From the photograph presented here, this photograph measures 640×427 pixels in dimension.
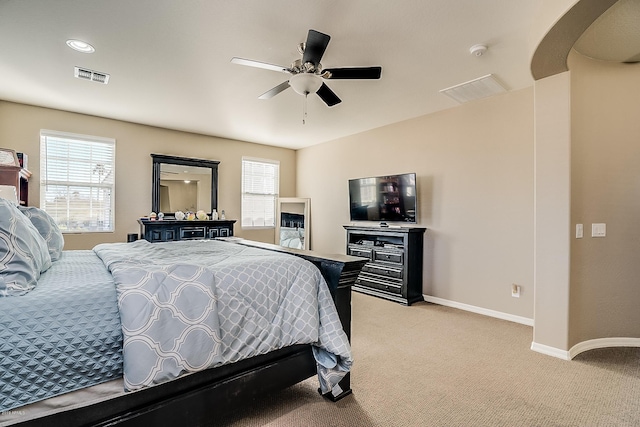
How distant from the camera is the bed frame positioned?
4.00 ft

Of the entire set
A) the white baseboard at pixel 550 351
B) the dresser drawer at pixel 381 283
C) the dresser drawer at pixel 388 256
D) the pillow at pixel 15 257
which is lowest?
the white baseboard at pixel 550 351

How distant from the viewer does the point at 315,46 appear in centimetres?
221

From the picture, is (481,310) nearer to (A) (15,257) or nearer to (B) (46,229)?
(A) (15,257)

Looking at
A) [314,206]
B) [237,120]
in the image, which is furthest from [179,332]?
[314,206]

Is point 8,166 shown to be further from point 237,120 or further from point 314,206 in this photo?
point 314,206

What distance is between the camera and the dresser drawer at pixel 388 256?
4288 mm

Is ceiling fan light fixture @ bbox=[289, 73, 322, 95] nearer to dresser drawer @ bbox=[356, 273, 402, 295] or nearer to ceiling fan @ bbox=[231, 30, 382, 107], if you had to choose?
ceiling fan @ bbox=[231, 30, 382, 107]

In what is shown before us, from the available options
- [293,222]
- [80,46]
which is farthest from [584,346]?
[80,46]

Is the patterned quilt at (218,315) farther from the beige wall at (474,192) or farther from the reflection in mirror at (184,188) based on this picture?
the reflection in mirror at (184,188)

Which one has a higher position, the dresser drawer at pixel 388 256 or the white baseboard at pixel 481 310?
the dresser drawer at pixel 388 256

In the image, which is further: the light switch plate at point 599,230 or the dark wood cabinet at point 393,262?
the dark wood cabinet at point 393,262

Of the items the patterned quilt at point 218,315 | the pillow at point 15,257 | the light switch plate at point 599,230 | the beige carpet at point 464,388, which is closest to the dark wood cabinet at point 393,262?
the beige carpet at point 464,388

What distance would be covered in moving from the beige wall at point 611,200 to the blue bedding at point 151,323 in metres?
2.55

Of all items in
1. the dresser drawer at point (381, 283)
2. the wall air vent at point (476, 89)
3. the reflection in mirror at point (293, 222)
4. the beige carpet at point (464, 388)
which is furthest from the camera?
the reflection in mirror at point (293, 222)
